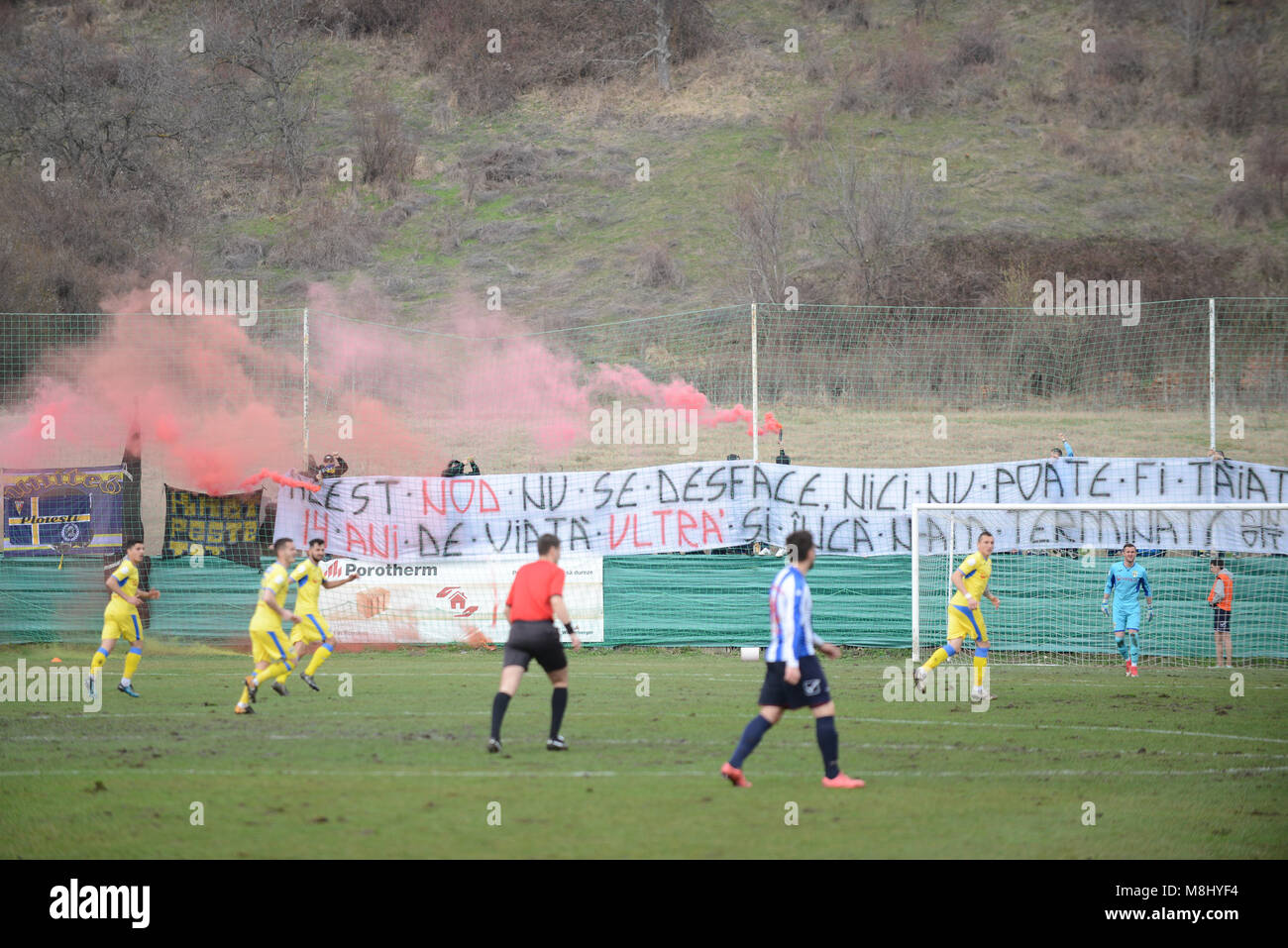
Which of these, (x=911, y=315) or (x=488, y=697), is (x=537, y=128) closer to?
(x=911, y=315)

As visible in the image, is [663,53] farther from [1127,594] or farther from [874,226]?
[1127,594]

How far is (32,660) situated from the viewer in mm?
19812

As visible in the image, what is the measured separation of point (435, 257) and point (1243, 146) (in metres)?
29.6

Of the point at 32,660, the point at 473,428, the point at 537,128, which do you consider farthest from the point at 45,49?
the point at 32,660

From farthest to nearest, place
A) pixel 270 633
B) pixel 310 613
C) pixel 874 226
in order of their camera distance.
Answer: pixel 874 226, pixel 310 613, pixel 270 633

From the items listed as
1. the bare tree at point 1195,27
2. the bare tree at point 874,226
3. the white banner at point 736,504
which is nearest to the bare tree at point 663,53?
the bare tree at point 874,226

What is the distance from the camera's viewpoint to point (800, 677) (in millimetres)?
9703

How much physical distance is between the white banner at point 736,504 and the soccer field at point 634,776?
448 cm

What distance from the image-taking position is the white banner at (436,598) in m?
20.9

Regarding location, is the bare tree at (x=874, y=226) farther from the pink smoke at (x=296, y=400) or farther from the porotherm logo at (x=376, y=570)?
the porotherm logo at (x=376, y=570)

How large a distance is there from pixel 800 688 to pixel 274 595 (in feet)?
23.5
